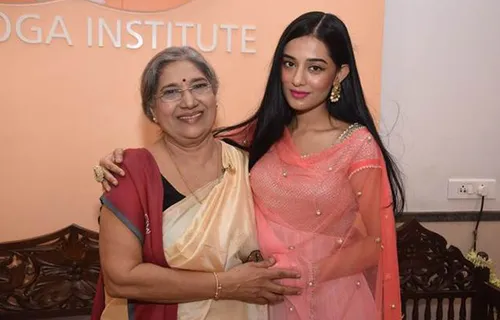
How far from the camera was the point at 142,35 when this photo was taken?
2.27m

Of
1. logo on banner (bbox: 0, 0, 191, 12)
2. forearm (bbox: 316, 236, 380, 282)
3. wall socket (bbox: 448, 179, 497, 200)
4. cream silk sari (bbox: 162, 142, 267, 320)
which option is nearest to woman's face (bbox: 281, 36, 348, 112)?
cream silk sari (bbox: 162, 142, 267, 320)

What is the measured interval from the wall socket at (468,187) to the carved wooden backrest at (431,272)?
31 cm

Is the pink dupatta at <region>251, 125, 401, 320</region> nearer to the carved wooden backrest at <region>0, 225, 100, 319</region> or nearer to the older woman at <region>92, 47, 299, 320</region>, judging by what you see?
the older woman at <region>92, 47, 299, 320</region>

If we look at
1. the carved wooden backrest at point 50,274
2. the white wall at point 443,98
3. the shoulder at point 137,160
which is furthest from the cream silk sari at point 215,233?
the white wall at point 443,98

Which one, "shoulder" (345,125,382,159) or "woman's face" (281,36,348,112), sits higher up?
"woman's face" (281,36,348,112)

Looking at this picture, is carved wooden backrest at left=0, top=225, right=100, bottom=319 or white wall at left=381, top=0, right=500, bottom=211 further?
white wall at left=381, top=0, right=500, bottom=211

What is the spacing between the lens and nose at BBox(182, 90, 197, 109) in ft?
4.98

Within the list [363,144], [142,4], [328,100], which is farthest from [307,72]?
[142,4]

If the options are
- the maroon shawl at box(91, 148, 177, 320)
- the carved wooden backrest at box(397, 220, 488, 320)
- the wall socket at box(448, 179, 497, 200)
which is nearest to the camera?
the maroon shawl at box(91, 148, 177, 320)

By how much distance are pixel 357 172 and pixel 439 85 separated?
1310 millimetres

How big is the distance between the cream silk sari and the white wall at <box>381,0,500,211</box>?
1238 mm

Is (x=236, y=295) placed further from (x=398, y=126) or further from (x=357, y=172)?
(x=398, y=126)

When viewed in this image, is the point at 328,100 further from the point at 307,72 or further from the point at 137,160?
the point at 137,160

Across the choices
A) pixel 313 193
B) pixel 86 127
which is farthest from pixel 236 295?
pixel 86 127
